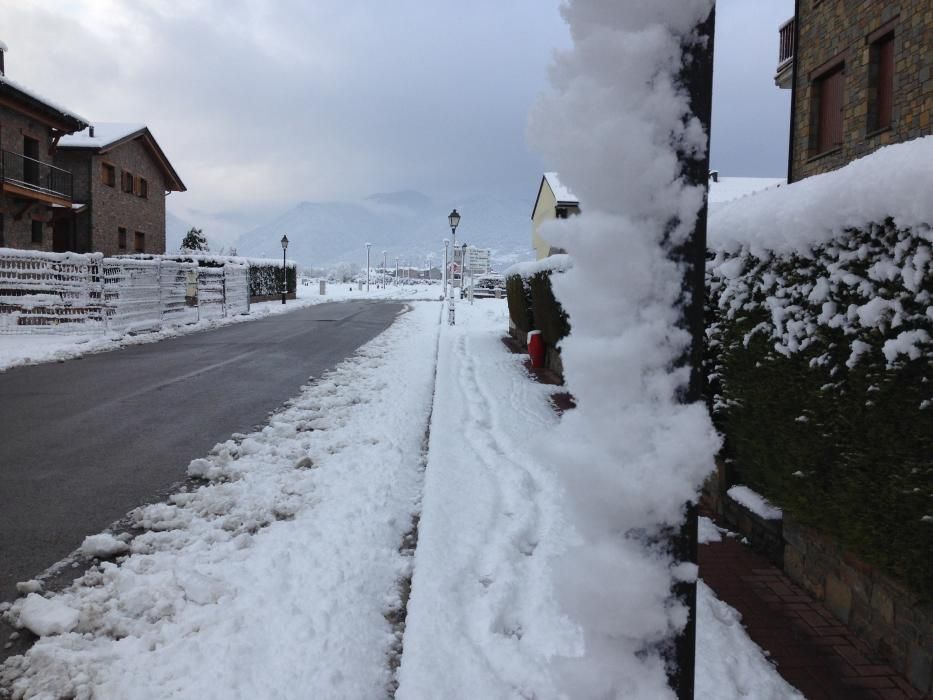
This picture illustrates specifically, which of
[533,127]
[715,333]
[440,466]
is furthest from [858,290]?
[440,466]

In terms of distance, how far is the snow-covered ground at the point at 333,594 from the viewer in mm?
2348

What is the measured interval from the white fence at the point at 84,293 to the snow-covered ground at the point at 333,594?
1145 cm

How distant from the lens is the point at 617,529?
1.25 metres

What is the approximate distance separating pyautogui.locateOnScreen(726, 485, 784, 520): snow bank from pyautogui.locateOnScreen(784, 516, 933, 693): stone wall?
0.39ft

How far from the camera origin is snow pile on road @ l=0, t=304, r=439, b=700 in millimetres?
2369

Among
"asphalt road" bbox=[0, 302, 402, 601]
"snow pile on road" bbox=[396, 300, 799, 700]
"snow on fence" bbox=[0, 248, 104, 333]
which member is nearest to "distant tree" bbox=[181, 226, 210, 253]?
"snow on fence" bbox=[0, 248, 104, 333]

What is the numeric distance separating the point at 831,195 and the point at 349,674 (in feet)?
8.61

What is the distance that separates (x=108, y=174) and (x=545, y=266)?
2850cm

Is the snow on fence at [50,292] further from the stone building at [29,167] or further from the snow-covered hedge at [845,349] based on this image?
the snow-covered hedge at [845,349]

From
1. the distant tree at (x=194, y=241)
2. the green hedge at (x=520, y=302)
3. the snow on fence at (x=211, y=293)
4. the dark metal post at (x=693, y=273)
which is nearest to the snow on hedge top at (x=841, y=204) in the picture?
the dark metal post at (x=693, y=273)

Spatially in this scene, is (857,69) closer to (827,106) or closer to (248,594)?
(827,106)

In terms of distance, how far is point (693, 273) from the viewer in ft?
4.02

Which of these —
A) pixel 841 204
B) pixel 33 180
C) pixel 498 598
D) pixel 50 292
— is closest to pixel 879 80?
pixel 841 204

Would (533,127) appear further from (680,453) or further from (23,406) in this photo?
(23,406)
